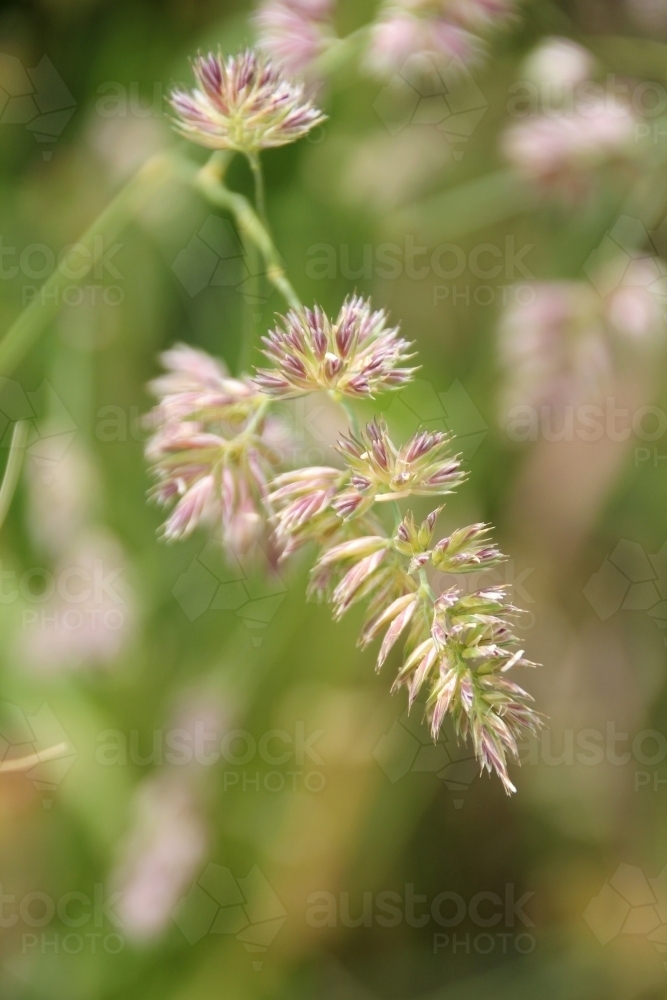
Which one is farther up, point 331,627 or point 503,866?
point 331,627

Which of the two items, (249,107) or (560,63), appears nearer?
(249,107)

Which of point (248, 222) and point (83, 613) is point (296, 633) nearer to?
point (83, 613)

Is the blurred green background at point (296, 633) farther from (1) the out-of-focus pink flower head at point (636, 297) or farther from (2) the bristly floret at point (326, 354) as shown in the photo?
(2) the bristly floret at point (326, 354)

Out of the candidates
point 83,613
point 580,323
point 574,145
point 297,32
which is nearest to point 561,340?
point 580,323

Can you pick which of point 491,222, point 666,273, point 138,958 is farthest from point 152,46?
point 138,958

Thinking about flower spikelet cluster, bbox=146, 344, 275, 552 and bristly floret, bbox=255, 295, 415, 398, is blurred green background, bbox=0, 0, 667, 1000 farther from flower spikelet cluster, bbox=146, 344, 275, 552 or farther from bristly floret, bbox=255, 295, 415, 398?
bristly floret, bbox=255, 295, 415, 398

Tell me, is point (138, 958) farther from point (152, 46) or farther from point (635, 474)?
point (152, 46)
